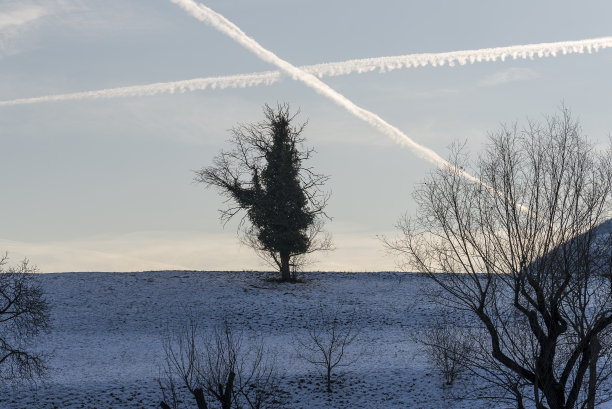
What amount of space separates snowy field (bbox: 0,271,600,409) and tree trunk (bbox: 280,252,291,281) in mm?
1303

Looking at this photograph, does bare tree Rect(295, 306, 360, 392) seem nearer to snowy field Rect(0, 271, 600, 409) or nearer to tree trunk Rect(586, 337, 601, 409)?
snowy field Rect(0, 271, 600, 409)

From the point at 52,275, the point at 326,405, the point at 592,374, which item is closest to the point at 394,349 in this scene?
the point at 326,405

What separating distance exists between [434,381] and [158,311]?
1858 centimetres

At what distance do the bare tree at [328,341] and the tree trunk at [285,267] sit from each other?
8024 millimetres

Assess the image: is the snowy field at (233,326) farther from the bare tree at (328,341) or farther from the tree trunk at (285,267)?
the tree trunk at (285,267)

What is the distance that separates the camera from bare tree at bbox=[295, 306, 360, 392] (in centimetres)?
3168

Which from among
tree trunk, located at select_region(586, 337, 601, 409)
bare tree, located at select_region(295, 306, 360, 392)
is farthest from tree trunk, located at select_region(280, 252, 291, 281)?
tree trunk, located at select_region(586, 337, 601, 409)

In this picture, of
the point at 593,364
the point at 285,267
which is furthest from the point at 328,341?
the point at 593,364

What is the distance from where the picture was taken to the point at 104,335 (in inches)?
1455

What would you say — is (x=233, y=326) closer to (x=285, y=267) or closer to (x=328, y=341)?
(x=328, y=341)

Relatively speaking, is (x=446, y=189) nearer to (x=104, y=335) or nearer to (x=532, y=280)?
(x=532, y=280)

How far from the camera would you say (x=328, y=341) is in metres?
35.3

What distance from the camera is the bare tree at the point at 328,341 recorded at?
104 feet

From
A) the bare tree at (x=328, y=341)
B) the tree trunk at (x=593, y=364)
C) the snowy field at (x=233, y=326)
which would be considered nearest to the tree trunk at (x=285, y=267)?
the snowy field at (x=233, y=326)
